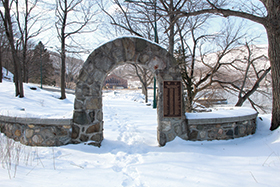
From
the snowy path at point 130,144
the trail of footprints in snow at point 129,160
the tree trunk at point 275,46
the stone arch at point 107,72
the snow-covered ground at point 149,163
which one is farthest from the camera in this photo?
the tree trunk at point 275,46

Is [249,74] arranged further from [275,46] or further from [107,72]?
[107,72]

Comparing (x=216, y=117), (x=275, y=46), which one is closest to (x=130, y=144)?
(x=216, y=117)

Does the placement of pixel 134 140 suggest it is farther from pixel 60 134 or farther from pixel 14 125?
pixel 14 125

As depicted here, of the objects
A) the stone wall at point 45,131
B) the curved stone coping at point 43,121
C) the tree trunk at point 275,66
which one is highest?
the tree trunk at point 275,66

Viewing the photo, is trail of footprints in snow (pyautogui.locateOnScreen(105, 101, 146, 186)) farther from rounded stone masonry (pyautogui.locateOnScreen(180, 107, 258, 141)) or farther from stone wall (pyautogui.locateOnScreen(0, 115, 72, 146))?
stone wall (pyautogui.locateOnScreen(0, 115, 72, 146))

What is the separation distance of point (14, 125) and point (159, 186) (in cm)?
410

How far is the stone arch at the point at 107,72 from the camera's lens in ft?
14.5

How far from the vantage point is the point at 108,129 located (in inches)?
247

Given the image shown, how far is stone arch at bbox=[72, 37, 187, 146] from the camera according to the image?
14.5 feet

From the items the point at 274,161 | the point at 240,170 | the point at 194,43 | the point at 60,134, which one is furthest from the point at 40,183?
the point at 194,43

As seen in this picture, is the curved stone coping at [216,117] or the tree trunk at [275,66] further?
the tree trunk at [275,66]

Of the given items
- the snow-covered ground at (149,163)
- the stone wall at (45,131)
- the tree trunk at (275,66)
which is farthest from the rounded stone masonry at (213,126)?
the stone wall at (45,131)

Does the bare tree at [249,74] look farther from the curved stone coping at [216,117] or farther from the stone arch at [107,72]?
the stone arch at [107,72]

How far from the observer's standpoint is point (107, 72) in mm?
4480
